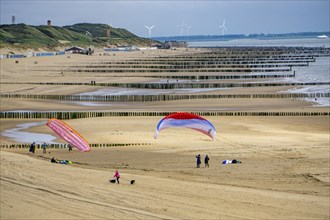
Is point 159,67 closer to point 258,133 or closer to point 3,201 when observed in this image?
point 258,133

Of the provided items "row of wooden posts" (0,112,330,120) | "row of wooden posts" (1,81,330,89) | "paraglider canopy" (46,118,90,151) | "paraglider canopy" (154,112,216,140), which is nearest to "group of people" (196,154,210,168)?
"paraglider canopy" (154,112,216,140)

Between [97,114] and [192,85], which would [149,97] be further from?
[192,85]

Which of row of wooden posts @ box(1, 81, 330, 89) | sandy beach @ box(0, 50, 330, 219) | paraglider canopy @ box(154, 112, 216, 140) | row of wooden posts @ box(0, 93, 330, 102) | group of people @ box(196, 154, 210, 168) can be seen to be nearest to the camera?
sandy beach @ box(0, 50, 330, 219)

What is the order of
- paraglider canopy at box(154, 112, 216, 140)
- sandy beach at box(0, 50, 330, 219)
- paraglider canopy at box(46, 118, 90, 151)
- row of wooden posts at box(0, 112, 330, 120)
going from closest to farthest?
sandy beach at box(0, 50, 330, 219)
paraglider canopy at box(154, 112, 216, 140)
paraglider canopy at box(46, 118, 90, 151)
row of wooden posts at box(0, 112, 330, 120)

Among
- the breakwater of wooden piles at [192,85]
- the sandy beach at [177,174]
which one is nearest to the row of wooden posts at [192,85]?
the breakwater of wooden piles at [192,85]

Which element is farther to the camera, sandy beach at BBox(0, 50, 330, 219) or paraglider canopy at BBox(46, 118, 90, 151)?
paraglider canopy at BBox(46, 118, 90, 151)

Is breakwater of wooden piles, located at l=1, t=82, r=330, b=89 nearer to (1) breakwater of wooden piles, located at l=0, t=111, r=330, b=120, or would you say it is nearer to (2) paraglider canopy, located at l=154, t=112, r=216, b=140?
(1) breakwater of wooden piles, located at l=0, t=111, r=330, b=120

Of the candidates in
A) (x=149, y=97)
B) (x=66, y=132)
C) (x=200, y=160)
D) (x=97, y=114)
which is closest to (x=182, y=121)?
(x=200, y=160)
